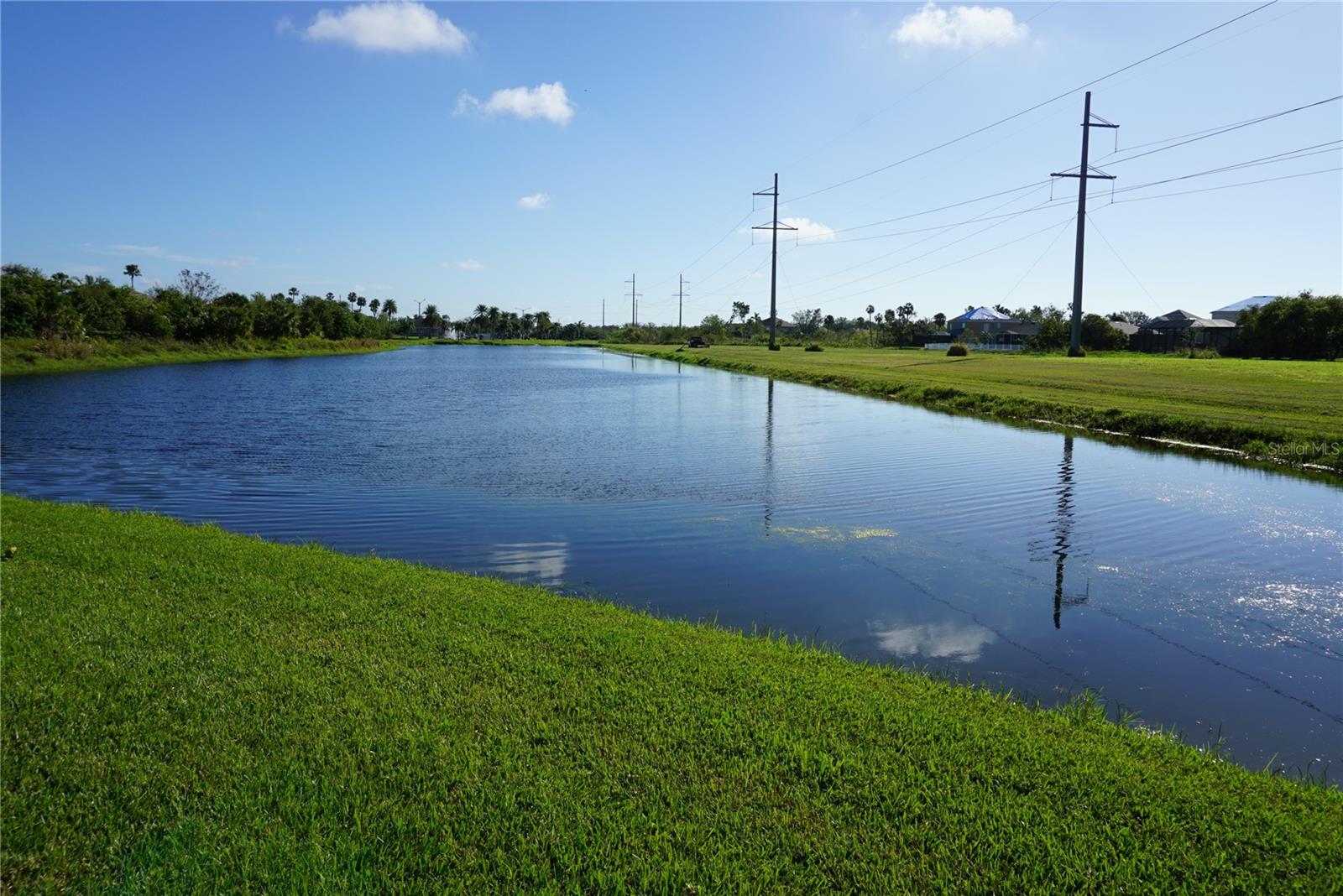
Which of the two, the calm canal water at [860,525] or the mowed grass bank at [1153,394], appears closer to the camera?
the calm canal water at [860,525]

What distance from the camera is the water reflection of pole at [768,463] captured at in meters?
14.5

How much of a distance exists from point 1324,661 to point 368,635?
8.79 metres

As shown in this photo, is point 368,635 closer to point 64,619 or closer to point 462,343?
point 64,619

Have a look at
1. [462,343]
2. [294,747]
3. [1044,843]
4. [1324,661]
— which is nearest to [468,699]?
[294,747]

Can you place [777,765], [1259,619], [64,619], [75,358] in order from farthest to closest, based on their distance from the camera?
1. [75,358]
2. [1259,619]
3. [64,619]
4. [777,765]

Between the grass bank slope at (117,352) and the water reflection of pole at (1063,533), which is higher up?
the grass bank slope at (117,352)

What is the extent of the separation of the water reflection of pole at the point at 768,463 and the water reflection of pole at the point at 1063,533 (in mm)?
4108

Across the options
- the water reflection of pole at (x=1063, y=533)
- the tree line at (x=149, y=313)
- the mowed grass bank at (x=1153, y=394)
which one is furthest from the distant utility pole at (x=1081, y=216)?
the tree line at (x=149, y=313)

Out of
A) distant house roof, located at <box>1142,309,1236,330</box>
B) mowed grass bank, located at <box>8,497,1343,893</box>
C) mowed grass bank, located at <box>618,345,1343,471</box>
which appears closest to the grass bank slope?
mowed grass bank, located at <box>618,345,1343,471</box>

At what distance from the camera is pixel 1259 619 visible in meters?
9.26

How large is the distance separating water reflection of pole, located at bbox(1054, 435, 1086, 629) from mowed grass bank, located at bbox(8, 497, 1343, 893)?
3968mm

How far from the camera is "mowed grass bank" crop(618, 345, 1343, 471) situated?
2241cm

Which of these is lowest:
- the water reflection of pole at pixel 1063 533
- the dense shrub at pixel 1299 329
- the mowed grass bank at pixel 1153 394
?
the water reflection of pole at pixel 1063 533

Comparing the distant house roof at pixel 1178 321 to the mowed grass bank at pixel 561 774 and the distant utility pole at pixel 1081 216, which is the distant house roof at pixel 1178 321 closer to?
the distant utility pole at pixel 1081 216
